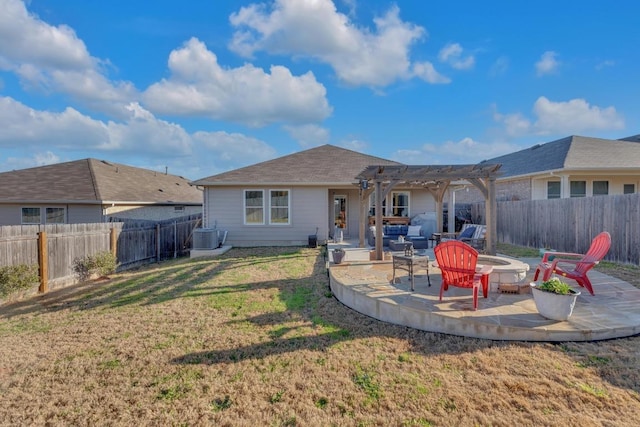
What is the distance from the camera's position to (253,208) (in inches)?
533

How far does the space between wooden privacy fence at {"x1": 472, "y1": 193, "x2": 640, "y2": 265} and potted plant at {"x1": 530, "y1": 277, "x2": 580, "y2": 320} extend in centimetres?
623

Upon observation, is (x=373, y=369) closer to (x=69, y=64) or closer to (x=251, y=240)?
(x=251, y=240)

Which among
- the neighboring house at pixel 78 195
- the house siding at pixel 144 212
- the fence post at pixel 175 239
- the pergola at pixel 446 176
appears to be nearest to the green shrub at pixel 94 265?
the fence post at pixel 175 239

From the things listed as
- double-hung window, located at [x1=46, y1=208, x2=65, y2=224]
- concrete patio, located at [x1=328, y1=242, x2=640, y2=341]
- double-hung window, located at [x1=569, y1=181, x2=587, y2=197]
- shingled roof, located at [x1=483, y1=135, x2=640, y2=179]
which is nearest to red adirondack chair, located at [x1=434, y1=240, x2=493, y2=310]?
concrete patio, located at [x1=328, y1=242, x2=640, y2=341]

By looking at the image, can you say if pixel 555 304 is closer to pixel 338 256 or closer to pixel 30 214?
pixel 338 256

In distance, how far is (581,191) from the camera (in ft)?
51.6

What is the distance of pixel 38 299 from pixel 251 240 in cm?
739

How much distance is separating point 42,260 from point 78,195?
9.22 m

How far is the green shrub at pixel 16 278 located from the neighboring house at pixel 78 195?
867 cm

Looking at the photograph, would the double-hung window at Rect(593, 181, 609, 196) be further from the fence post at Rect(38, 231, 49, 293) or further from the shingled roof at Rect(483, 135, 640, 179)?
the fence post at Rect(38, 231, 49, 293)

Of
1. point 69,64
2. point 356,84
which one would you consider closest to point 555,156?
point 356,84

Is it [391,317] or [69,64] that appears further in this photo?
[69,64]

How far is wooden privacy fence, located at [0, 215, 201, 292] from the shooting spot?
686 centimetres

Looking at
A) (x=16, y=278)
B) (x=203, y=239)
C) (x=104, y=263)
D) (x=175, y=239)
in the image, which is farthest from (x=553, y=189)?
(x=16, y=278)
